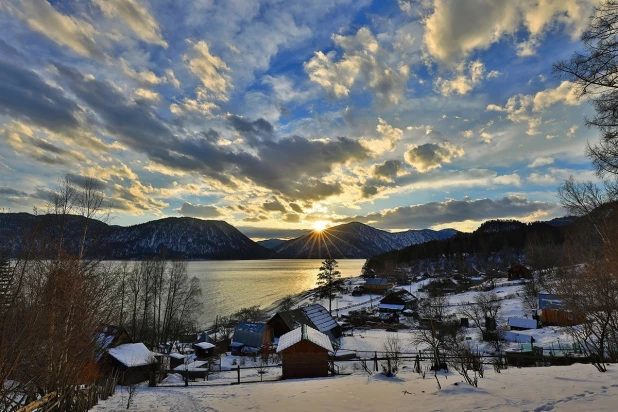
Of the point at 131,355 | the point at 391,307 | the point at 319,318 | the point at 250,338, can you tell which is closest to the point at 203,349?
the point at 250,338

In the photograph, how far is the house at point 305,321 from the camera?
39.8m

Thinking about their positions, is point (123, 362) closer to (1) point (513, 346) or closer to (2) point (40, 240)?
(2) point (40, 240)

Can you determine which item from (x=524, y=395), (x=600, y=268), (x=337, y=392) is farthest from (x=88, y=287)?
(x=600, y=268)

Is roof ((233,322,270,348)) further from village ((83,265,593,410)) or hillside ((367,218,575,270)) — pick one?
hillside ((367,218,575,270))

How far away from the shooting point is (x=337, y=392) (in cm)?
1384

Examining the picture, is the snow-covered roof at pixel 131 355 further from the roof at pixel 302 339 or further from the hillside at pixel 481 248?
the hillside at pixel 481 248

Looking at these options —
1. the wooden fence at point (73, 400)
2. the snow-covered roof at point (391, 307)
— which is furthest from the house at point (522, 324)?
the wooden fence at point (73, 400)

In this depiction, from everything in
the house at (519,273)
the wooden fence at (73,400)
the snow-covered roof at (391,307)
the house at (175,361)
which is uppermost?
the house at (519,273)

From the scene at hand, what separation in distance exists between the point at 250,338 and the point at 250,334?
489mm

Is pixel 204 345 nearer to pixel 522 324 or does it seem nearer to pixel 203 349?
pixel 203 349

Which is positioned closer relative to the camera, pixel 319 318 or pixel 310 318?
pixel 310 318

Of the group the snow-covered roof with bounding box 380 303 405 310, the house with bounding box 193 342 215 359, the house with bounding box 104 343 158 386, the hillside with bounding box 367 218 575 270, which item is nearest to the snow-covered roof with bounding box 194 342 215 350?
the house with bounding box 193 342 215 359

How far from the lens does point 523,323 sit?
137ft

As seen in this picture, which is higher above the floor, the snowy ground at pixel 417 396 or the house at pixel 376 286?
the house at pixel 376 286
